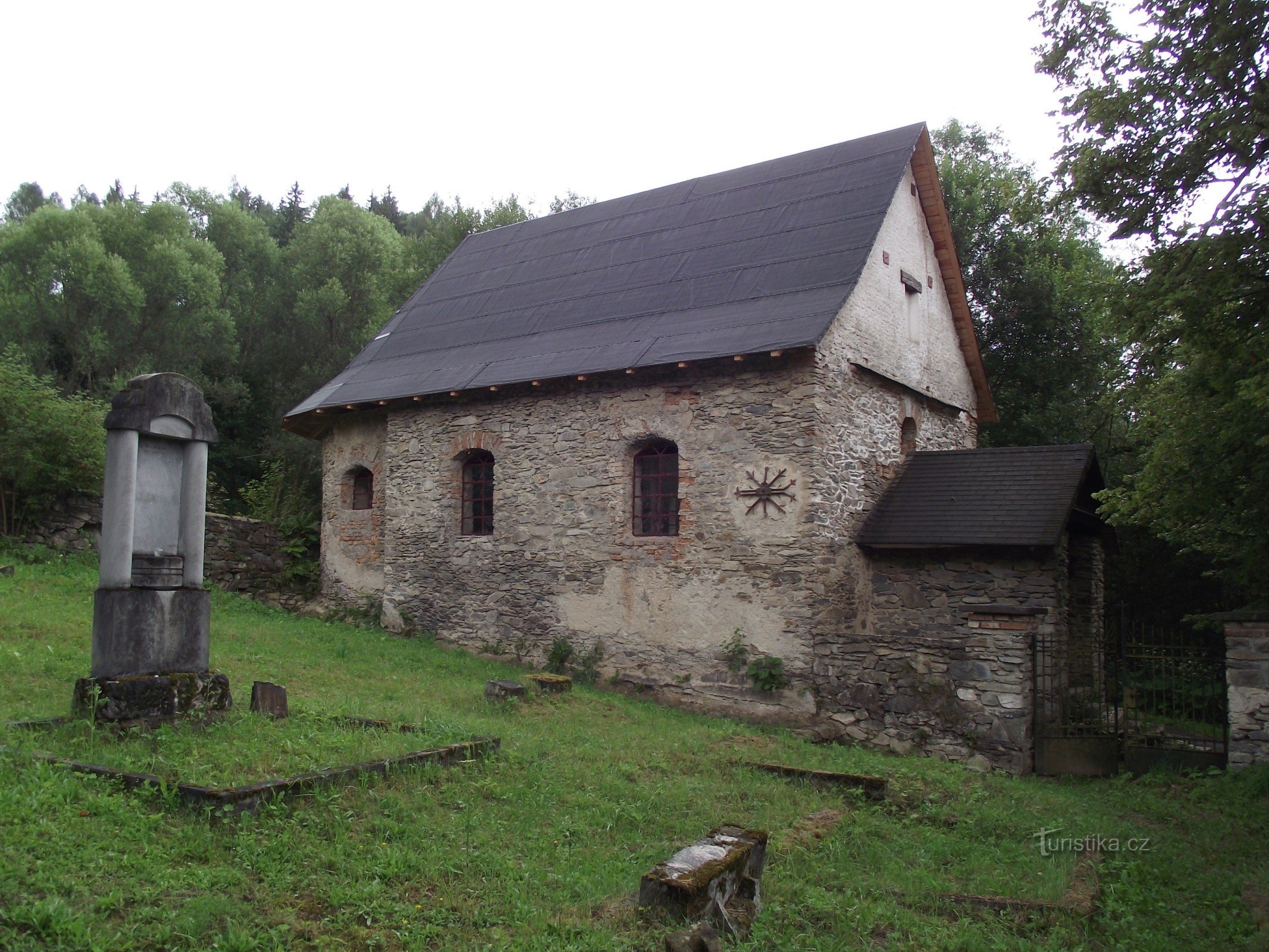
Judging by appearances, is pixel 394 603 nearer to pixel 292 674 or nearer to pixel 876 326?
pixel 292 674

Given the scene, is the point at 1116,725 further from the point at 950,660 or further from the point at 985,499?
the point at 985,499

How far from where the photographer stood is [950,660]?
411 inches

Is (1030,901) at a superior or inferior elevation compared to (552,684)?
inferior

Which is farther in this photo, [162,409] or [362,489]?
[362,489]

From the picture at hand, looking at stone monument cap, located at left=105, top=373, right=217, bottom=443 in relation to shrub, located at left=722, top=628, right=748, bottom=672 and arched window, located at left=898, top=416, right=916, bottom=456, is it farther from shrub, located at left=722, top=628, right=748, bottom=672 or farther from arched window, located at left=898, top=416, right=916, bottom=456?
arched window, located at left=898, top=416, right=916, bottom=456

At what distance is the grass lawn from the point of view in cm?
438

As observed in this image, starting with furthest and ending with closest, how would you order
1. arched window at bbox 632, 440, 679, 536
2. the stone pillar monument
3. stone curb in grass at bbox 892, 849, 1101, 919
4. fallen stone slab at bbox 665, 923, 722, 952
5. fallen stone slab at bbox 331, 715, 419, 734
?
1. arched window at bbox 632, 440, 679, 536
2. fallen stone slab at bbox 331, 715, 419, 734
3. the stone pillar monument
4. stone curb in grass at bbox 892, 849, 1101, 919
5. fallen stone slab at bbox 665, 923, 722, 952

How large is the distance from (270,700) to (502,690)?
278 cm

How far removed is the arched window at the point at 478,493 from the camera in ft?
48.4

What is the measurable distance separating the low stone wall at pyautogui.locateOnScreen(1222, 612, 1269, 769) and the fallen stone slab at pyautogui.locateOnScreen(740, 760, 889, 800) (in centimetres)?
404

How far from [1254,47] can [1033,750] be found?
7.07 metres

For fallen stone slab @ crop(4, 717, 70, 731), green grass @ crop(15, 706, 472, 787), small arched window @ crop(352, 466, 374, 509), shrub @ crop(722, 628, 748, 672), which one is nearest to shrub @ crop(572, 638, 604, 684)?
shrub @ crop(722, 628, 748, 672)

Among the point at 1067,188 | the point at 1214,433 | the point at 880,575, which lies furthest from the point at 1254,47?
the point at 880,575

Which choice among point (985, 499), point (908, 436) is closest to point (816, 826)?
point (985, 499)
